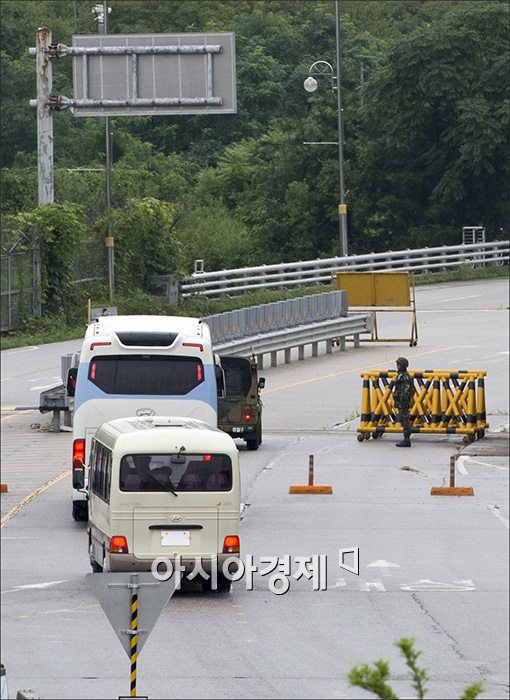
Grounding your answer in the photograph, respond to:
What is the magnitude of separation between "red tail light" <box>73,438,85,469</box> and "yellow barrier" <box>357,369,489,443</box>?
48.1 ft

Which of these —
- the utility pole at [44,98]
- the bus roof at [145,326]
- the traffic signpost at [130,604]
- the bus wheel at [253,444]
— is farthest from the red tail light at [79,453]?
the utility pole at [44,98]

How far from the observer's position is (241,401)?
39.4 metres

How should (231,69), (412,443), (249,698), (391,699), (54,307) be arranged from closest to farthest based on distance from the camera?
(391,699) → (249,698) → (412,443) → (231,69) → (54,307)

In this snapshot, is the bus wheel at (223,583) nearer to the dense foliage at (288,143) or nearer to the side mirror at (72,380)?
the side mirror at (72,380)

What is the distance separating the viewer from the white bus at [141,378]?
90.5 feet

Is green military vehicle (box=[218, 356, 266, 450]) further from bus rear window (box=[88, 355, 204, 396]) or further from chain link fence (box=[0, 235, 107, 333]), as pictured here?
chain link fence (box=[0, 235, 107, 333])

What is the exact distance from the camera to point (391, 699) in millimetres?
8570

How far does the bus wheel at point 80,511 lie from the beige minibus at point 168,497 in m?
7.20

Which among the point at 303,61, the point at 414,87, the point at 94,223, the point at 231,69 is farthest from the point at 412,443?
the point at 303,61

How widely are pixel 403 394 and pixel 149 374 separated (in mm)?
13496

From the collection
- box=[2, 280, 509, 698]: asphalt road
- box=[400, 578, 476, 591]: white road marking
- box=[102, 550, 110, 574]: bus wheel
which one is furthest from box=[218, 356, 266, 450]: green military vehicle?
box=[102, 550, 110, 574]: bus wheel

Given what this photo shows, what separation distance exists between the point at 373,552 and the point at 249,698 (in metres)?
10.1

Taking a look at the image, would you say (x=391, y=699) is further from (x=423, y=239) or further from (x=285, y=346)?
(x=285, y=346)

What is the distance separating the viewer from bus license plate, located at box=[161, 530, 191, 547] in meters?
23.9
